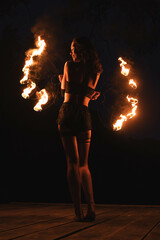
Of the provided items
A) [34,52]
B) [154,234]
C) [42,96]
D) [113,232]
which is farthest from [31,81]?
[154,234]

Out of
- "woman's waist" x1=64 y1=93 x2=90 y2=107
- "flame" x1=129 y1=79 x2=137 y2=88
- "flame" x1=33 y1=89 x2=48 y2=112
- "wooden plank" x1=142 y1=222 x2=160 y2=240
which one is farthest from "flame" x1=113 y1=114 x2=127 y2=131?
"wooden plank" x1=142 y1=222 x2=160 y2=240

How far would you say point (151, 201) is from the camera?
639cm

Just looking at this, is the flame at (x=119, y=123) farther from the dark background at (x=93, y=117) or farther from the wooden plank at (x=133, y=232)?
the dark background at (x=93, y=117)

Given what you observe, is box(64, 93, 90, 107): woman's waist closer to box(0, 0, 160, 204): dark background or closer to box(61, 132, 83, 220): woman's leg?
box(61, 132, 83, 220): woman's leg

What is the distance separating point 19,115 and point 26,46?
4.76 ft

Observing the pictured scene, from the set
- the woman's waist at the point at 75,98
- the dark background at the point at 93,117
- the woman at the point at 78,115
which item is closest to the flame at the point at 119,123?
the woman at the point at 78,115

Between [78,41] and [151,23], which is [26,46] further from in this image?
[78,41]

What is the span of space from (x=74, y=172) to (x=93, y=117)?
13.4ft

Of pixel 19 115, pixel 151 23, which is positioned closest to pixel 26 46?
pixel 19 115

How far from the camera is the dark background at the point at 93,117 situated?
639 cm

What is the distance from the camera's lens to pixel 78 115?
3113 mm

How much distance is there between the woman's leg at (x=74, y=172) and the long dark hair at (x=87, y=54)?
0.67 m

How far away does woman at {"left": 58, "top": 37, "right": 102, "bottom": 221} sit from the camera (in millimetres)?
3062

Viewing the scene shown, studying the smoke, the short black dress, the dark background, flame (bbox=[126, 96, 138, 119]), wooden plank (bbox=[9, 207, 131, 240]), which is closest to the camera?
wooden plank (bbox=[9, 207, 131, 240])
